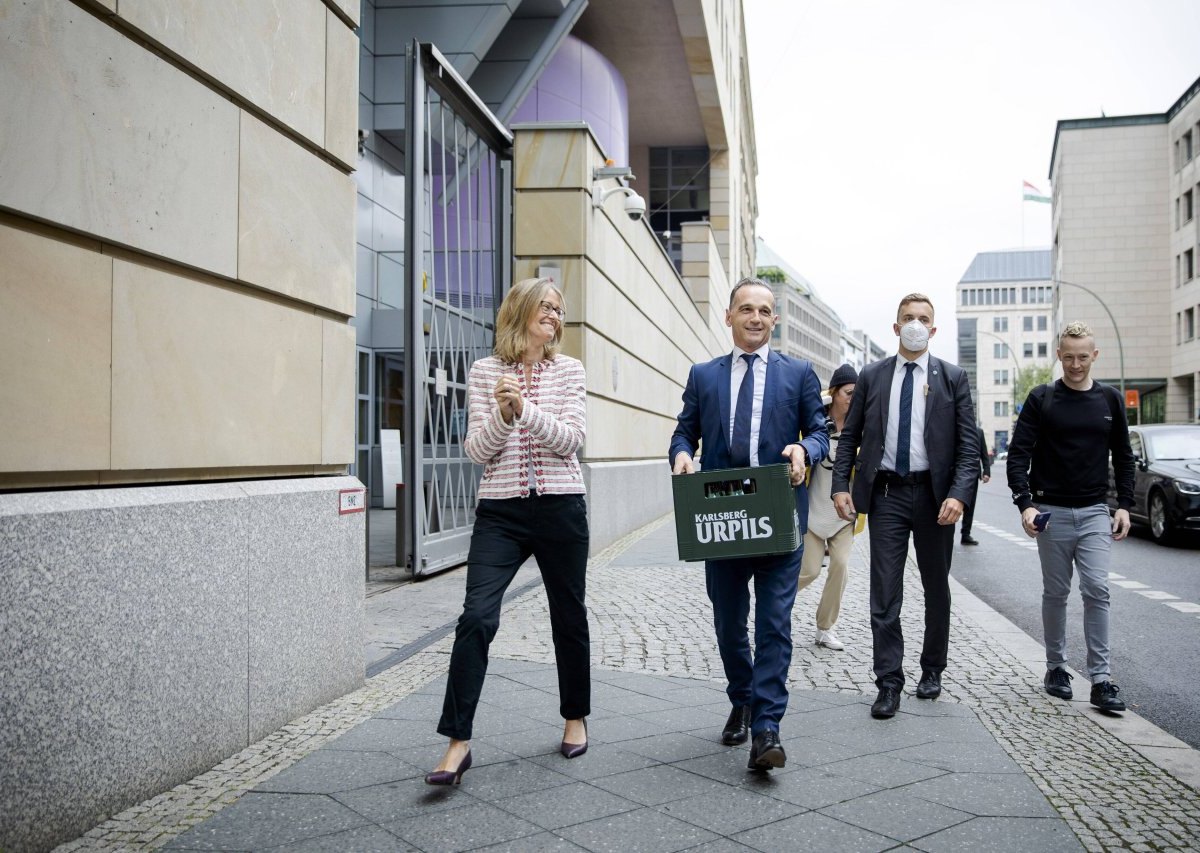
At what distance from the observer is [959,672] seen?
233 inches

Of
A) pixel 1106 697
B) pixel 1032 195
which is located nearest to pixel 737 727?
pixel 1106 697

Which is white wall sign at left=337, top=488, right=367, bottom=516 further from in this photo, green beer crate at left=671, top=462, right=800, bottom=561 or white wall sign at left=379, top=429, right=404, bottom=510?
white wall sign at left=379, top=429, right=404, bottom=510

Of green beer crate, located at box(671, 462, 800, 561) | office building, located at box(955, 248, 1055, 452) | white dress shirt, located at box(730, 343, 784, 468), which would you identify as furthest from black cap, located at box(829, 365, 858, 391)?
office building, located at box(955, 248, 1055, 452)

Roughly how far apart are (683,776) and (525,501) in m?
1.14

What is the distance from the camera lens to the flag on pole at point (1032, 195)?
8631 centimetres

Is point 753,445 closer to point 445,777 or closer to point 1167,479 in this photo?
point 445,777

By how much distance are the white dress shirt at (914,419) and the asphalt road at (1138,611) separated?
151 centimetres

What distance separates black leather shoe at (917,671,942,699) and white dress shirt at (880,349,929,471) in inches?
39.9

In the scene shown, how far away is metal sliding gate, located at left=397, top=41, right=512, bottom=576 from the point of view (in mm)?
8742

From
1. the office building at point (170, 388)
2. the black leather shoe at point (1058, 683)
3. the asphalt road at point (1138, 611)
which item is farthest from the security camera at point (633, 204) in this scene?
the black leather shoe at point (1058, 683)

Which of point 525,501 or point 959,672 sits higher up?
point 525,501

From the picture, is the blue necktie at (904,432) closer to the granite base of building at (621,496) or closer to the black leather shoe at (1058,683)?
the black leather shoe at (1058,683)

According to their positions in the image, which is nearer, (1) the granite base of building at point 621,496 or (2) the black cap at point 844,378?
(2) the black cap at point 844,378

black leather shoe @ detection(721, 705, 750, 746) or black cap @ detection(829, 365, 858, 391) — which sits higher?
black cap @ detection(829, 365, 858, 391)
